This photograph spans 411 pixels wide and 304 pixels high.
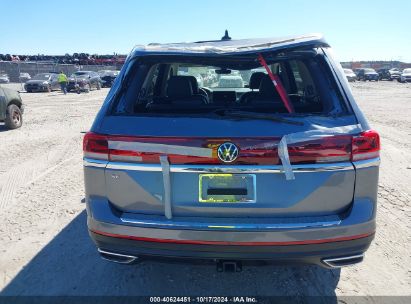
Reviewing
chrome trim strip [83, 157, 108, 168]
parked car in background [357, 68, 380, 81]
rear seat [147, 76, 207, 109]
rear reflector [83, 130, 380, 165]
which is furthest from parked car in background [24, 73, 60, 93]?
parked car in background [357, 68, 380, 81]

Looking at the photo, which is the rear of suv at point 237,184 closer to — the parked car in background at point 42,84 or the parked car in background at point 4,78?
the parked car in background at point 42,84

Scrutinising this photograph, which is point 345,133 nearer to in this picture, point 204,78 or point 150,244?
point 150,244

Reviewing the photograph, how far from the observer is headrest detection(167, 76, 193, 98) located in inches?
137

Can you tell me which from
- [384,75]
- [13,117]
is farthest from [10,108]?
[384,75]

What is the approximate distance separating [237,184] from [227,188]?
67 millimetres

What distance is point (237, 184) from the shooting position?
2.22 meters

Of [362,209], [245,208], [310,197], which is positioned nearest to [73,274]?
[245,208]

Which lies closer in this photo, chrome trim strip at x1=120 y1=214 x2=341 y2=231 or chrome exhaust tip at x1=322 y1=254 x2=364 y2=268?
chrome trim strip at x1=120 y1=214 x2=341 y2=231

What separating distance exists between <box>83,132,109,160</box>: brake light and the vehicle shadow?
108 cm

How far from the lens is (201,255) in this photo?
231 cm

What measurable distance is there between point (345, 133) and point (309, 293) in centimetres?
138

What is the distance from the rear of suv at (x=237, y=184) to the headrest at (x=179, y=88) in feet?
3.75

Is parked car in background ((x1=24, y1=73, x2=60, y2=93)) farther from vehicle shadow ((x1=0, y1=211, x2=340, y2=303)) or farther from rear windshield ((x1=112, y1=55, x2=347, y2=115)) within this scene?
vehicle shadow ((x1=0, y1=211, x2=340, y2=303))

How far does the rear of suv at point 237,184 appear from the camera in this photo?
2.19 metres
